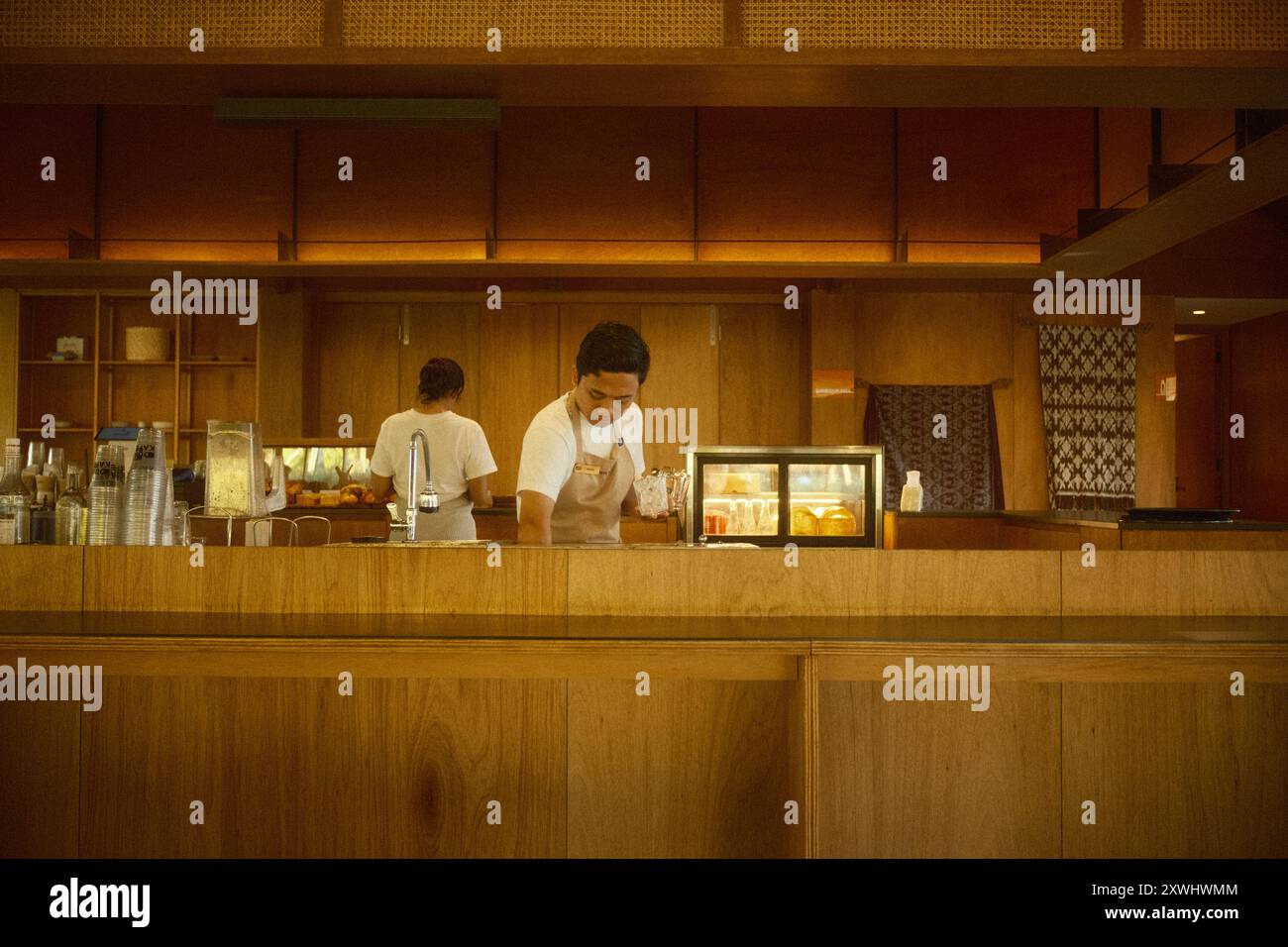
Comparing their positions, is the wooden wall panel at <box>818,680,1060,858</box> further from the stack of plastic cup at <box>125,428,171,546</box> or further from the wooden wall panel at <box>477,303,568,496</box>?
the wooden wall panel at <box>477,303,568,496</box>

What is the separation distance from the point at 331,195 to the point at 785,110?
338 cm

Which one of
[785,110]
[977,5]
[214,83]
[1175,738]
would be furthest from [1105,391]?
[214,83]

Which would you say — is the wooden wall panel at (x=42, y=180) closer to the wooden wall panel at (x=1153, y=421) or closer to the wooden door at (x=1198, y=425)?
the wooden wall panel at (x=1153, y=421)

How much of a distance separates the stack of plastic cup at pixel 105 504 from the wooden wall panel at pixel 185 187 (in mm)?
4485

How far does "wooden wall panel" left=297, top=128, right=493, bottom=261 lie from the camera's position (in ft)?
21.3

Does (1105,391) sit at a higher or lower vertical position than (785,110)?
lower

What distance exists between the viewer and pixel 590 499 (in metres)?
3.13

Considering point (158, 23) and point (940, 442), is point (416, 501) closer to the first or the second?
point (158, 23)

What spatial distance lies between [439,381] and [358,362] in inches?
132

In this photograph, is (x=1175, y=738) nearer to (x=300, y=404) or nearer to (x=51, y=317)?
(x=300, y=404)

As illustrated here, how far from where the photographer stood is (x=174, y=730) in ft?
7.93

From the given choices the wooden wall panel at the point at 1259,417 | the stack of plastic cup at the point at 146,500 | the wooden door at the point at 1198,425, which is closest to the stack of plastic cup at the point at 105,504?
the stack of plastic cup at the point at 146,500

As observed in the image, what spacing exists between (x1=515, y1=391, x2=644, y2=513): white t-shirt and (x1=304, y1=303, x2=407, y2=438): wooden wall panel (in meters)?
3.87

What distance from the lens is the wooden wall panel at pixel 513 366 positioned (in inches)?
259
